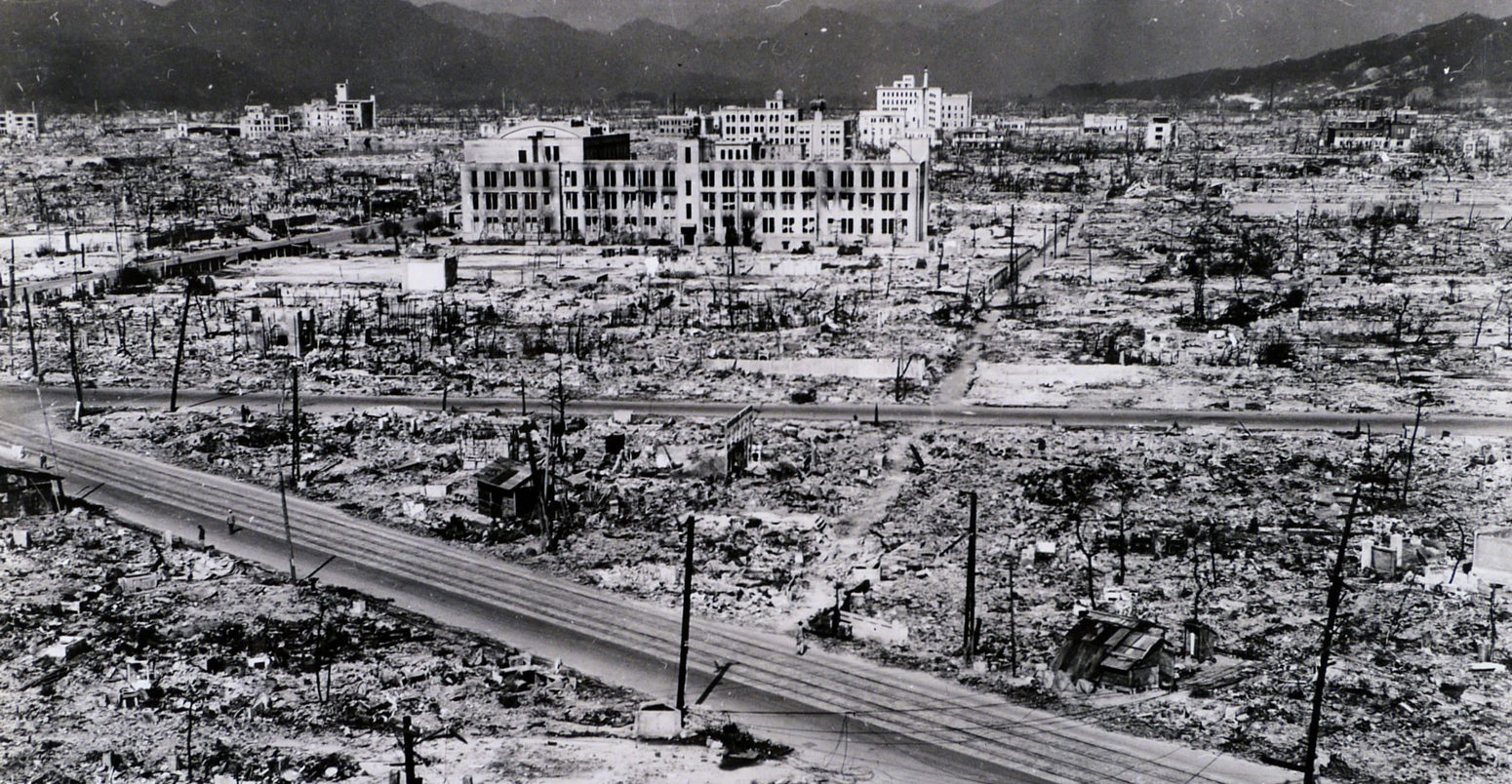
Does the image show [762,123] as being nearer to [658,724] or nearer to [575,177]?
[575,177]

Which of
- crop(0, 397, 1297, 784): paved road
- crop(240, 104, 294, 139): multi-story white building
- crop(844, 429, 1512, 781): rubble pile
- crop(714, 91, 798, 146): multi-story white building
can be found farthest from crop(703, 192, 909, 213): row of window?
crop(240, 104, 294, 139): multi-story white building

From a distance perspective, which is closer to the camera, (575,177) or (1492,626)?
(1492,626)

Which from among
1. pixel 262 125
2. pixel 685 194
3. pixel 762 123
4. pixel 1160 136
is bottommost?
pixel 685 194

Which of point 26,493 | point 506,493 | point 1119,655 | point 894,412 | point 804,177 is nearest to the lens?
point 1119,655

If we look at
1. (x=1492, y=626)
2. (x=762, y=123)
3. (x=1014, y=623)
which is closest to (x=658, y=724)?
(x=1014, y=623)

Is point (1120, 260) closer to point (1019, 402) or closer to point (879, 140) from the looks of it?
point (1019, 402)

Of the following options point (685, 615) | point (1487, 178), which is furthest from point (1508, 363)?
point (1487, 178)

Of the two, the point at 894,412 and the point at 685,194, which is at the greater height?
the point at 685,194

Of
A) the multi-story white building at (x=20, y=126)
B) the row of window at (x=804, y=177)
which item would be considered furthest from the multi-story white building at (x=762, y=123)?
the multi-story white building at (x=20, y=126)

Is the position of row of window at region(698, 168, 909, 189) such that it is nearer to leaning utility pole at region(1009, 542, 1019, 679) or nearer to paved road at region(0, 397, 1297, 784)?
paved road at region(0, 397, 1297, 784)
